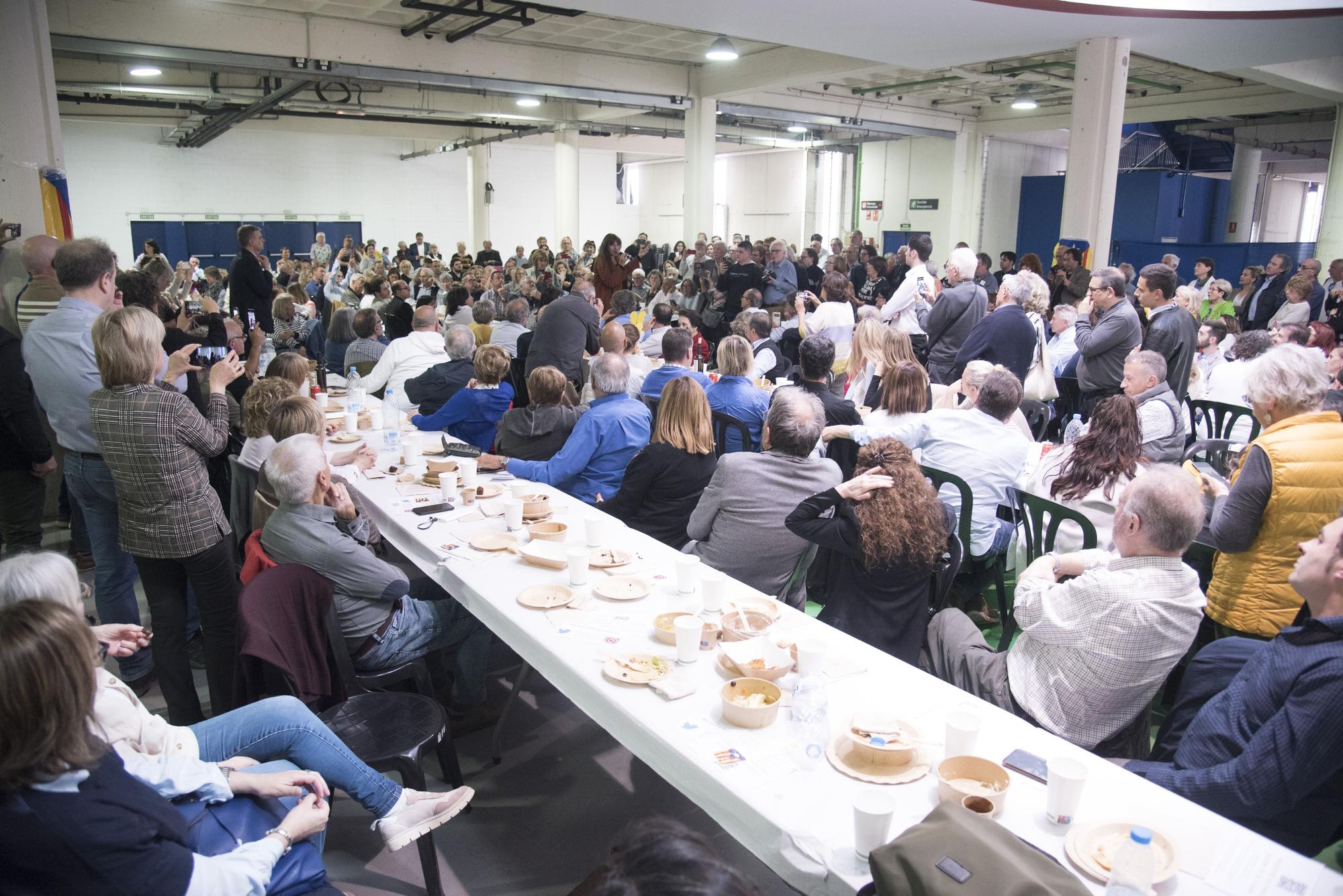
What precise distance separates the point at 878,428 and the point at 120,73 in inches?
519

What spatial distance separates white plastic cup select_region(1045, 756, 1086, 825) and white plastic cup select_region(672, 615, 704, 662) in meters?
0.82

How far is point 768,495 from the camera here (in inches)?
111

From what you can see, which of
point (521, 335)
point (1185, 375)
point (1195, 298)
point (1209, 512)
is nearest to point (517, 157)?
point (521, 335)

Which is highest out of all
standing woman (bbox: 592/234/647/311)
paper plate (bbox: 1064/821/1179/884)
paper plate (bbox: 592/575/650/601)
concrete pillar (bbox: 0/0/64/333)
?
concrete pillar (bbox: 0/0/64/333)

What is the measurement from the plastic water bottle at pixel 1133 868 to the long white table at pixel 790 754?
0.08 metres

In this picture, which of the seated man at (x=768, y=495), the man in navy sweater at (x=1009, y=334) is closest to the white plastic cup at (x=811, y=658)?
the seated man at (x=768, y=495)

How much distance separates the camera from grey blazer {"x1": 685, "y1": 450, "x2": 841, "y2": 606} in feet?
9.29

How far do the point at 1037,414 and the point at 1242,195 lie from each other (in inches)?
661

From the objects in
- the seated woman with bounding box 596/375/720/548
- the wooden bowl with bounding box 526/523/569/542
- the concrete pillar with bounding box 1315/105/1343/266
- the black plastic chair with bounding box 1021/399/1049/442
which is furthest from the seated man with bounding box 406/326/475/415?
the concrete pillar with bounding box 1315/105/1343/266

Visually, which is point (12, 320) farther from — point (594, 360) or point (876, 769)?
point (876, 769)

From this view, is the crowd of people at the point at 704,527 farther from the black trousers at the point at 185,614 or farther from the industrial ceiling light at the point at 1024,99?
the industrial ceiling light at the point at 1024,99

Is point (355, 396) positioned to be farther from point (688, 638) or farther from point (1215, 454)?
point (1215, 454)

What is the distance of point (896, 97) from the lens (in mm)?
14539

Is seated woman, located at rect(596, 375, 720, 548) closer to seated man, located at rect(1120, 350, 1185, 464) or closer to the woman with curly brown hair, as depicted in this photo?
the woman with curly brown hair
